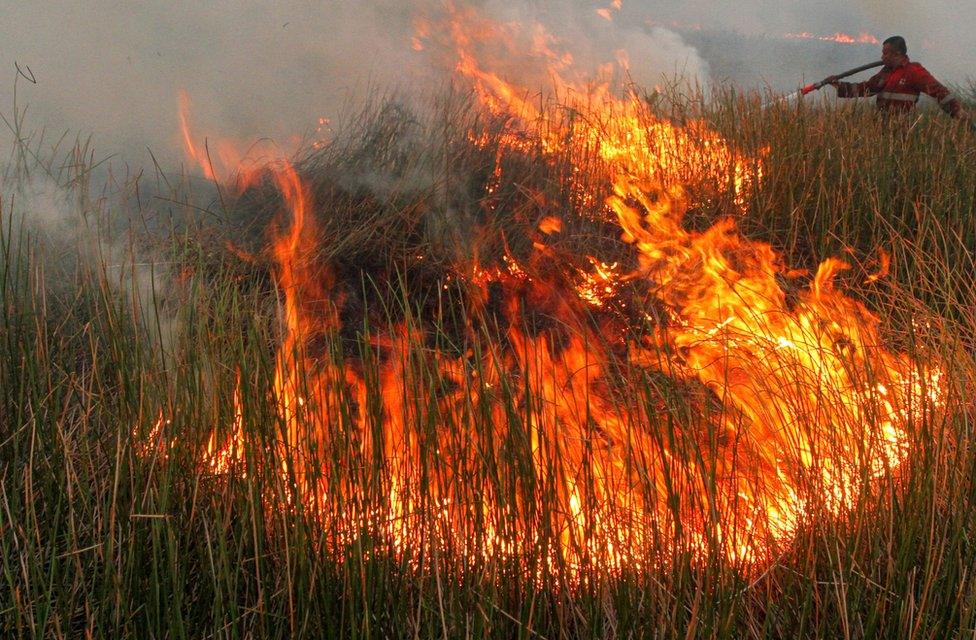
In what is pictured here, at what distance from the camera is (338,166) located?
3.37m

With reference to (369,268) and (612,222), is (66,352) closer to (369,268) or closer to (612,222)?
(369,268)

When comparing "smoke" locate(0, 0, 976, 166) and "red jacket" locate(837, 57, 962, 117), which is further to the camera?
"red jacket" locate(837, 57, 962, 117)

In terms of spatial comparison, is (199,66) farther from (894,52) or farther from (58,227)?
(894,52)

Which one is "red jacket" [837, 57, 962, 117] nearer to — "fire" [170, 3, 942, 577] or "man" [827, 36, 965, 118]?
"man" [827, 36, 965, 118]

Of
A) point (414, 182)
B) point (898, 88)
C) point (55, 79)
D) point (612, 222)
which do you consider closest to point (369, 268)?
point (414, 182)

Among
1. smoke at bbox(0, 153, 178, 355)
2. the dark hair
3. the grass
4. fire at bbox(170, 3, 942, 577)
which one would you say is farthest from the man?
smoke at bbox(0, 153, 178, 355)

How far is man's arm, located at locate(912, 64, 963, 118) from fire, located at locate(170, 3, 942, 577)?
2637 millimetres

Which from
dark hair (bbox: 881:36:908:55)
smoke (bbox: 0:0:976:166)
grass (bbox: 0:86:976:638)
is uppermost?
dark hair (bbox: 881:36:908:55)

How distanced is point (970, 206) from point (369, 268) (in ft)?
8.12

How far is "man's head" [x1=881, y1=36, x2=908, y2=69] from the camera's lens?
6.45 meters

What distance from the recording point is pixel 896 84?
21.1ft

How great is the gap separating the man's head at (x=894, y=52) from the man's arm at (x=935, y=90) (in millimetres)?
126

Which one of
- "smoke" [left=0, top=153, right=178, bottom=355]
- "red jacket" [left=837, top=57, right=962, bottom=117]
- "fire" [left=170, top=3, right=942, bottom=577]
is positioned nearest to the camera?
"fire" [left=170, top=3, right=942, bottom=577]

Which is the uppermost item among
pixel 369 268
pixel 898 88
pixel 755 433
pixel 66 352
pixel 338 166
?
pixel 898 88
